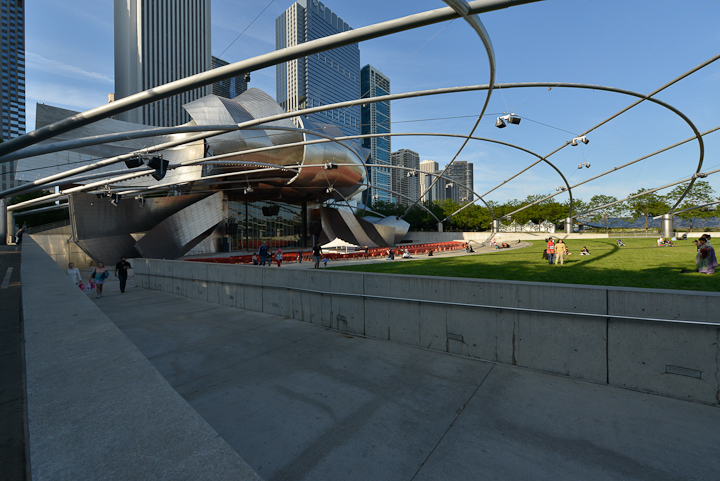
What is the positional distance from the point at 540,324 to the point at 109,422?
6490mm

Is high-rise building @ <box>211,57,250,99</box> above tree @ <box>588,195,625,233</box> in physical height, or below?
above

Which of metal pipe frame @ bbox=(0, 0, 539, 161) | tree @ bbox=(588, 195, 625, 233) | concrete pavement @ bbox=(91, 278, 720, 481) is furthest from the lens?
tree @ bbox=(588, 195, 625, 233)

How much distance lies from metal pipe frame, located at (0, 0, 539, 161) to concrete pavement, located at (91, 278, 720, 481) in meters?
4.77

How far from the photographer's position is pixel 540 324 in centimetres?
619

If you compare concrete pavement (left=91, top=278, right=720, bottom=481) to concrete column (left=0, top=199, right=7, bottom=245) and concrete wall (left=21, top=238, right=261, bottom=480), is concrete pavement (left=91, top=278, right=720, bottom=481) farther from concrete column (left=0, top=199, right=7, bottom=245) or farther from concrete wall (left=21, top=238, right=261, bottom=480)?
concrete column (left=0, top=199, right=7, bottom=245)

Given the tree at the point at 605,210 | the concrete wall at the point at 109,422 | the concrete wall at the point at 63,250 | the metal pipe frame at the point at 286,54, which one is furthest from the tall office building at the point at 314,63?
the concrete wall at the point at 109,422

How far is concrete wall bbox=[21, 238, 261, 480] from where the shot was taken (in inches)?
65.7

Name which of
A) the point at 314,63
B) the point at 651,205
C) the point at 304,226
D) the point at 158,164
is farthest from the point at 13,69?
the point at 651,205

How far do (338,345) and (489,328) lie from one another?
3352mm

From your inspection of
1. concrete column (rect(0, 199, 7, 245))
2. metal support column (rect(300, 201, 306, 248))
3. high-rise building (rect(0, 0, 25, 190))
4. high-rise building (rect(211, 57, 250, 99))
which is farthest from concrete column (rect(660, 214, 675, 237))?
high-rise building (rect(0, 0, 25, 190))

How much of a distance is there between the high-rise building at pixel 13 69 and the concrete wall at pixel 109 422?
156103 mm

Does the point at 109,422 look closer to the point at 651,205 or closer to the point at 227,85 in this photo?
the point at 651,205

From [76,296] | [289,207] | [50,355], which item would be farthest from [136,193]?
[50,355]

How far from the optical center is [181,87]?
5.70 metres
